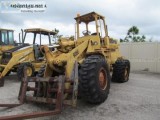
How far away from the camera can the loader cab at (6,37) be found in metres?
12.0

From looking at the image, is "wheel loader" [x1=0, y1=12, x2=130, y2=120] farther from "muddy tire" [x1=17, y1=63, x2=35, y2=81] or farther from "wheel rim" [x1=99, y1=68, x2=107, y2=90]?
"muddy tire" [x1=17, y1=63, x2=35, y2=81]

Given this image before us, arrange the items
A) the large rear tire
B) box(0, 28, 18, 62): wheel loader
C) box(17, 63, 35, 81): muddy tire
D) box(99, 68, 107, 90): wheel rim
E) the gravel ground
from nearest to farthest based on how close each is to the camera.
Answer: the gravel ground < the large rear tire < box(99, 68, 107, 90): wheel rim < box(17, 63, 35, 81): muddy tire < box(0, 28, 18, 62): wheel loader

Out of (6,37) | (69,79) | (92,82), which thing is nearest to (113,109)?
(92,82)

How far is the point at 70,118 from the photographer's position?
17.7 ft

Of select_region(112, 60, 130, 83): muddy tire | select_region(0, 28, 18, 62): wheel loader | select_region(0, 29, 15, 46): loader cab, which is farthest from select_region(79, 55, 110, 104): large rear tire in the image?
select_region(0, 29, 15, 46): loader cab

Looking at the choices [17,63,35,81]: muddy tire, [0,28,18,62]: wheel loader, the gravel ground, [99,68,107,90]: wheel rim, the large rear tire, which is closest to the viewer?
the gravel ground

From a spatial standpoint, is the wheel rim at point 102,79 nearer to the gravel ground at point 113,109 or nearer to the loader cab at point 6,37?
the gravel ground at point 113,109

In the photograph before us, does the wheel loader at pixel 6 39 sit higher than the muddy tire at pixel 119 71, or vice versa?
the wheel loader at pixel 6 39

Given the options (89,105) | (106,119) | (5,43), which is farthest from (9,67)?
(106,119)

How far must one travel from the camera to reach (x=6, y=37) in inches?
478

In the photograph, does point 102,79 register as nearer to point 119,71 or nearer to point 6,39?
point 119,71

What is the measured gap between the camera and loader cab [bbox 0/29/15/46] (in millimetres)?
11984

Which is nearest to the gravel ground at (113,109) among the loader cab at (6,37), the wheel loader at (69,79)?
the wheel loader at (69,79)

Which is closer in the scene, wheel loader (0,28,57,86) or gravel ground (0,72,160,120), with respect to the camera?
gravel ground (0,72,160,120)
